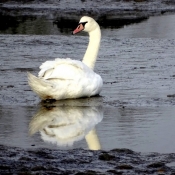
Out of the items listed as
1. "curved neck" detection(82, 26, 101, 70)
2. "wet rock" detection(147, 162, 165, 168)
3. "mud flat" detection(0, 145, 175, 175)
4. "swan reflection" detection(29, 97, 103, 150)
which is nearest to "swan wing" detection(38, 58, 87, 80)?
"swan reflection" detection(29, 97, 103, 150)

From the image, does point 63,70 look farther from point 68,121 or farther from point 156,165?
point 156,165

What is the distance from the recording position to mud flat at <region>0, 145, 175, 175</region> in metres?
7.59

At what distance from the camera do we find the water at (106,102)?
9.42m

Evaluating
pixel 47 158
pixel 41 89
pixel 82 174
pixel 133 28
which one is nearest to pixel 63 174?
pixel 82 174

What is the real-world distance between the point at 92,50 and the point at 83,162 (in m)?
6.03

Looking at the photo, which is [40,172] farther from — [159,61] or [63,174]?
[159,61]

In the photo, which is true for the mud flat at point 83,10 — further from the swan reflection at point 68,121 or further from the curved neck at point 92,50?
the swan reflection at point 68,121


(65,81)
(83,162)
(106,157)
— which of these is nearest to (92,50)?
(65,81)

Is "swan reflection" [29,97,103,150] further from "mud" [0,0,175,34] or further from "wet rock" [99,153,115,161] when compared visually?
"mud" [0,0,175,34]

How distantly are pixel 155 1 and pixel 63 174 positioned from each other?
2887 cm

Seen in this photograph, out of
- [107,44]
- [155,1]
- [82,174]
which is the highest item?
[155,1]

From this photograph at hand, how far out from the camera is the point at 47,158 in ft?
26.7

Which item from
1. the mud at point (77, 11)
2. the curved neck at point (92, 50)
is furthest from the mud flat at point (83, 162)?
the mud at point (77, 11)

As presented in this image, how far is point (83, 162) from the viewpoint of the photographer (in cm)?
800
